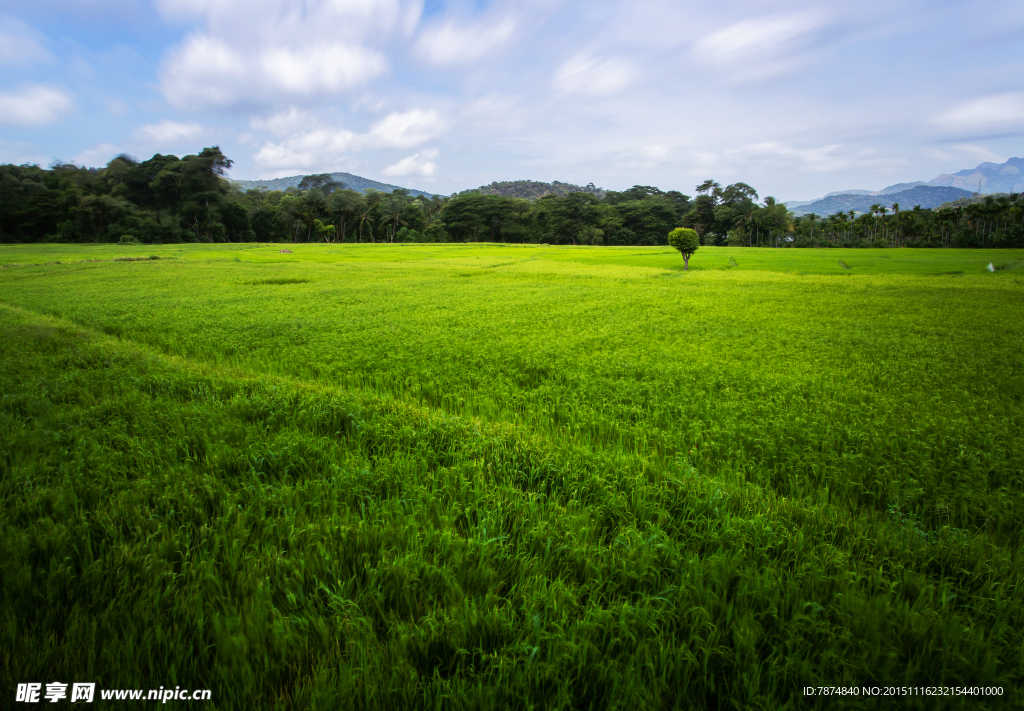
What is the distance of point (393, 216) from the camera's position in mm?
91750

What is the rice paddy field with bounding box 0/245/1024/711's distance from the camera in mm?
2023

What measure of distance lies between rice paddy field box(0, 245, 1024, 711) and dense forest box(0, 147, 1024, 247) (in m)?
77.2

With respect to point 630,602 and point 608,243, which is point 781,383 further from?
point 608,243

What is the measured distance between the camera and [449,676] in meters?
2.03

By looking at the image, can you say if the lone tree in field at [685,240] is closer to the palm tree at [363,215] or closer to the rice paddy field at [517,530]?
the rice paddy field at [517,530]

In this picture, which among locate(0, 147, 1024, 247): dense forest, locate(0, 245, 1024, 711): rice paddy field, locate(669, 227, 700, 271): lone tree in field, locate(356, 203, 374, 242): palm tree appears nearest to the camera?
locate(0, 245, 1024, 711): rice paddy field

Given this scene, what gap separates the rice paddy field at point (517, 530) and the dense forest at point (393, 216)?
77166 mm

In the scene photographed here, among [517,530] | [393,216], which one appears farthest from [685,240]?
[393,216]

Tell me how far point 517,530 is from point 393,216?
3831 inches

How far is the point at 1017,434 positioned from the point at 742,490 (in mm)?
3680

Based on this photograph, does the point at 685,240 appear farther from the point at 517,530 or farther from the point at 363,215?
the point at 363,215

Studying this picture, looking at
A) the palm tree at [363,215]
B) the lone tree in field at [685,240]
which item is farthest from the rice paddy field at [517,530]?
the palm tree at [363,215]

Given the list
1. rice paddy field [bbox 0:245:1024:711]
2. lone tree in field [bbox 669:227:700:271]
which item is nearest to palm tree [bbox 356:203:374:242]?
lone tree in field [bbox 669:227:700:271]

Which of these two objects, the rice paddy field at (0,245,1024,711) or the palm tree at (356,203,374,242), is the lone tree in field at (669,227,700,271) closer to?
the rice paddy field at (0,245,1024,711)
